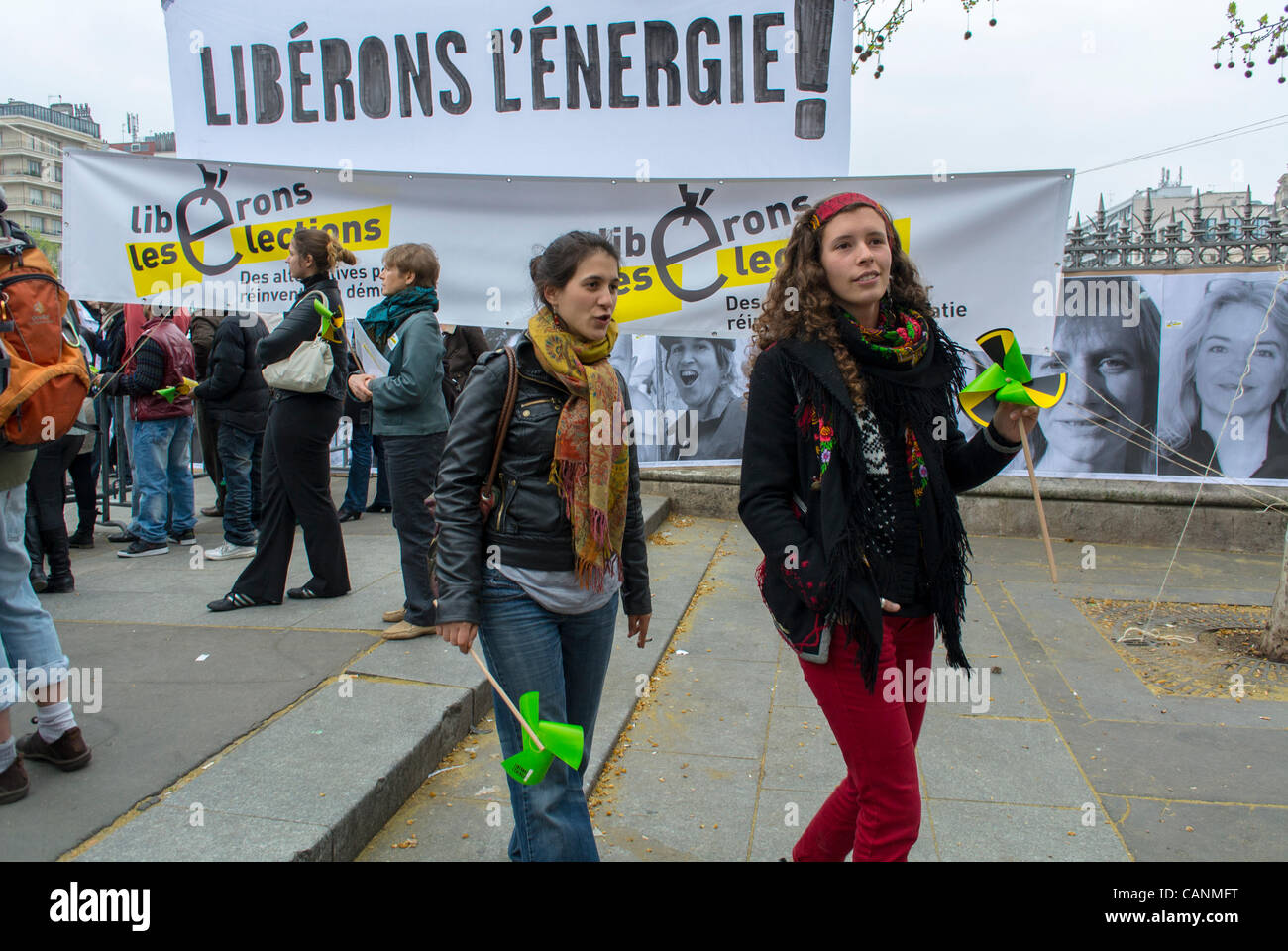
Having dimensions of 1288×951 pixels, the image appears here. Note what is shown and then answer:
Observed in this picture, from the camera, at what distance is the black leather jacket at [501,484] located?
2.51 metres

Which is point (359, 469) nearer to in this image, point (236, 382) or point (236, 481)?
point (236, 481)

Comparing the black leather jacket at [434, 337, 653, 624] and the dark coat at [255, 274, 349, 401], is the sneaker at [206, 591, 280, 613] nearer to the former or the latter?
the dark coat at [255, 274, 349, 401]

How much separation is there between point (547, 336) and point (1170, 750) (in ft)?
11.3

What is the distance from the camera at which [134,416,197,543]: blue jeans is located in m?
6.80

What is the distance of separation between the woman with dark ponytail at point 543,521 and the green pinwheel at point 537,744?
0.10 metres

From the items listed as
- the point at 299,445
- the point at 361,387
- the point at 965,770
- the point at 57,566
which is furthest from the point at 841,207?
the point at 57,566

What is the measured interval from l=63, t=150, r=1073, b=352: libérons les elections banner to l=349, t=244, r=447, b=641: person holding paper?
0.56m

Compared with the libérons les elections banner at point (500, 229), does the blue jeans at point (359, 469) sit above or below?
below

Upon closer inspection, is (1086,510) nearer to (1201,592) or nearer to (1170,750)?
(1201,592)

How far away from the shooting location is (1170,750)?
423cm

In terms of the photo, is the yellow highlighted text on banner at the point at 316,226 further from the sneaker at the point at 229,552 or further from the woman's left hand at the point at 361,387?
the sneaker at the point at 229,552

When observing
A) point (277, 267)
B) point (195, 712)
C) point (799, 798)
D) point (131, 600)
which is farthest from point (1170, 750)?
point (131, 600)

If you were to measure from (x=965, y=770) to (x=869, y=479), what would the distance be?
214 cm

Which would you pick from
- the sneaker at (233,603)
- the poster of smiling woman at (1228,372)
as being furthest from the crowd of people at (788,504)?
the poster of smiling woman at (1228,372)
